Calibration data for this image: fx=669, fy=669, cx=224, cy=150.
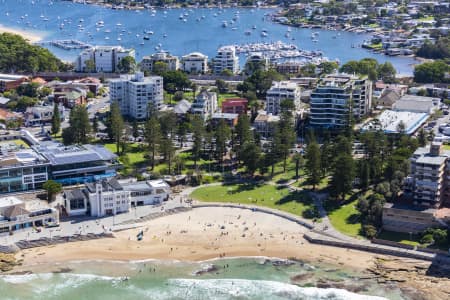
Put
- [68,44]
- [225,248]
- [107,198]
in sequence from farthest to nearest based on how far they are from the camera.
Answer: [68,44] < [107,198] < [225,248]

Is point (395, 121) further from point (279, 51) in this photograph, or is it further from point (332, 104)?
point (279, 51)

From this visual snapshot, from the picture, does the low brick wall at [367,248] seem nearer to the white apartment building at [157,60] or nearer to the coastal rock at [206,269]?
the coastal rock at [206,269]

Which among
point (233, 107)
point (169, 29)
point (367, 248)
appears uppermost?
point (169, 29)

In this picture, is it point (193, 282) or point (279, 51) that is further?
point (279, 51)

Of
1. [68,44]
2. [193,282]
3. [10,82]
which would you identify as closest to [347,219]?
[193,282]

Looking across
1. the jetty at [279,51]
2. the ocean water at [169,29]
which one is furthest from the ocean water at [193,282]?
the jetty at [279,51]

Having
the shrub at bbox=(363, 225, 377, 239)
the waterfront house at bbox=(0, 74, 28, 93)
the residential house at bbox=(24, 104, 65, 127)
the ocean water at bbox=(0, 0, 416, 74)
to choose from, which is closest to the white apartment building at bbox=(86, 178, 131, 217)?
the shrub at bbox=(363, 225, 377, 239)

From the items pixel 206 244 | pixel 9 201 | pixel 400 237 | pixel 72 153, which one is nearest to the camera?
pixel 206 244

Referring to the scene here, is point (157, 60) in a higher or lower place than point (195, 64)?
higher

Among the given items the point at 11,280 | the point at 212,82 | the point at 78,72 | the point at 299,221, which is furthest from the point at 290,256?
the point at 78,72
